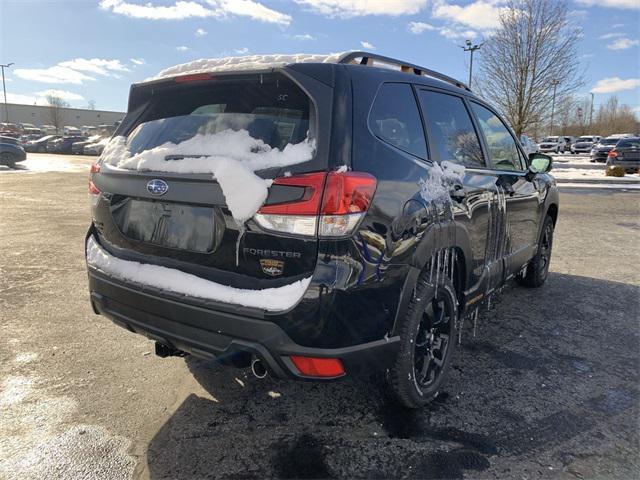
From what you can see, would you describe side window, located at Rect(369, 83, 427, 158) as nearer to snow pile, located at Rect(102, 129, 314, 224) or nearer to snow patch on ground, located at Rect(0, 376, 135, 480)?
snow pile, located at Rect(102, 129, 314, 224)

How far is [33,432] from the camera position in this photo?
2.66 m

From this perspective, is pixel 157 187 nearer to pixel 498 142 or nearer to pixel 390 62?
pixel 390 62

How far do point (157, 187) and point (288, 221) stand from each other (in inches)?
30.1

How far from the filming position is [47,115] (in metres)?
92.4

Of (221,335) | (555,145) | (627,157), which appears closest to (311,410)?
(221,335)

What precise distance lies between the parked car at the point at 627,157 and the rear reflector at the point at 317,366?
24.1 m

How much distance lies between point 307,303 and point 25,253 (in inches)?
228

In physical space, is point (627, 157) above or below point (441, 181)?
below

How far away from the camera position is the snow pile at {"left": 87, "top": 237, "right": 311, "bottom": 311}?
7.06ft

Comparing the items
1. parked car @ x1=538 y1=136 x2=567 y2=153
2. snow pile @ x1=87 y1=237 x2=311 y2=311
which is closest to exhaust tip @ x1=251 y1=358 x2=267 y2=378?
snow pile @ x1=87 y1=237 x2=311 y2=311

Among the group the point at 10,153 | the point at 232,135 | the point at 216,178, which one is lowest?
the point at 10,153

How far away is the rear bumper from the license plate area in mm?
279

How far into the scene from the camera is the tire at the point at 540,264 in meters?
5.26

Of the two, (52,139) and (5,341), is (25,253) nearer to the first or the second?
(5,341)
